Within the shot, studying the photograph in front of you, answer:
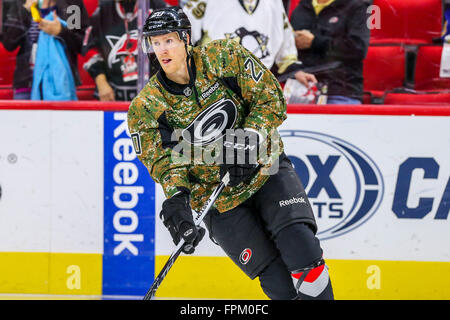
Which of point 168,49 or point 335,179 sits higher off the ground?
point 168,49

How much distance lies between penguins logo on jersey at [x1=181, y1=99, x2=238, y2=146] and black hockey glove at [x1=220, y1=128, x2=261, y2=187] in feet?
0.38

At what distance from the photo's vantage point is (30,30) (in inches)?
143

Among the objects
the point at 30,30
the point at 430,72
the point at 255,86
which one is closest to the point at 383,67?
the point at 430,72

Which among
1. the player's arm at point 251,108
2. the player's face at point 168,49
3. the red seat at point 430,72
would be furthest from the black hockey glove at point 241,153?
the red seat at point 430,72

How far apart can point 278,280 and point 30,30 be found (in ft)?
6.15

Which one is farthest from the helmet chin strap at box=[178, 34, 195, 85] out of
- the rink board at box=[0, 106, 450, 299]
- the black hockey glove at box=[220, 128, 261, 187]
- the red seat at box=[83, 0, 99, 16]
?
the red seat at box=[83, 0, 99, 16]

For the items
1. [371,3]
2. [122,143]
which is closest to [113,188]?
[122,143]

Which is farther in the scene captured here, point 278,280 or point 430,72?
point 430,72

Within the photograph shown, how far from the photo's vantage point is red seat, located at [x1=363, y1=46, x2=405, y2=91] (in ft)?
11.6

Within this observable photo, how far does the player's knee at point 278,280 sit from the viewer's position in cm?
286

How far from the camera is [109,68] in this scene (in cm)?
364

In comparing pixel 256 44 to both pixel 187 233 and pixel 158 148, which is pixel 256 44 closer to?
pixel 158 148

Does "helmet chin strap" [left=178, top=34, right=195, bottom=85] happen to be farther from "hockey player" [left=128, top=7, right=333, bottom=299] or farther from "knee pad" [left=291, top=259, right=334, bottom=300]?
"knee pad" [left=291, top=259, right=334, bottom=300]

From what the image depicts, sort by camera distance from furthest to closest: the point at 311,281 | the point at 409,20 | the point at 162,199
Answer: the point at 162,199, the point at 409,20, the point at 311,281
